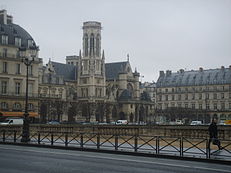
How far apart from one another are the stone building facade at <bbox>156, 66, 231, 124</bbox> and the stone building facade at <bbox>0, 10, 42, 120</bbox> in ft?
134

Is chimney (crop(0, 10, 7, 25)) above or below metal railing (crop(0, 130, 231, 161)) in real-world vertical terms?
above

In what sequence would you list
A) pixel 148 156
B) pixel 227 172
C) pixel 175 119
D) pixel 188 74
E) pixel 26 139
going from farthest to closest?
1. pixel 188 74
2. pixel 175 119
3. pixel 26 139
4. pixel 148 156
5. pixel 227 172

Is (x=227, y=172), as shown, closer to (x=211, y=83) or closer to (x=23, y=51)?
(x=23, y=51)

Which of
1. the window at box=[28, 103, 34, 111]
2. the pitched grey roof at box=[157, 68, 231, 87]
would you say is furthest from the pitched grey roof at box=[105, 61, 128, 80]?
the window at box=[28, 103, 34, 111]

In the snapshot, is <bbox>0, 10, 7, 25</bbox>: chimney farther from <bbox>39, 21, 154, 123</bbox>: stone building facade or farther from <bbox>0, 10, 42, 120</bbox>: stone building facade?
<bbox>39, 21, 154, 123</bbox>: stone building facade

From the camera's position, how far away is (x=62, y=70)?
11450cm

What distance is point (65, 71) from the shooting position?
116 metres

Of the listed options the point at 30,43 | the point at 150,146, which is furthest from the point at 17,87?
the point at 150,146

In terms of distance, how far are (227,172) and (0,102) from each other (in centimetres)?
5725

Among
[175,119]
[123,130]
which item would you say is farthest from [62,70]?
[123,130]

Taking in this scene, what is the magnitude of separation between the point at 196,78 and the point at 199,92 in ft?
13.6

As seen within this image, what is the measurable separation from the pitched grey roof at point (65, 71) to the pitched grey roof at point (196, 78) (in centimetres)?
2638

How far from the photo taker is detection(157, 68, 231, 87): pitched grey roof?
112625 millimetres

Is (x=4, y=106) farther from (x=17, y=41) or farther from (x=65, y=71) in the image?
(x=65, y=71)
